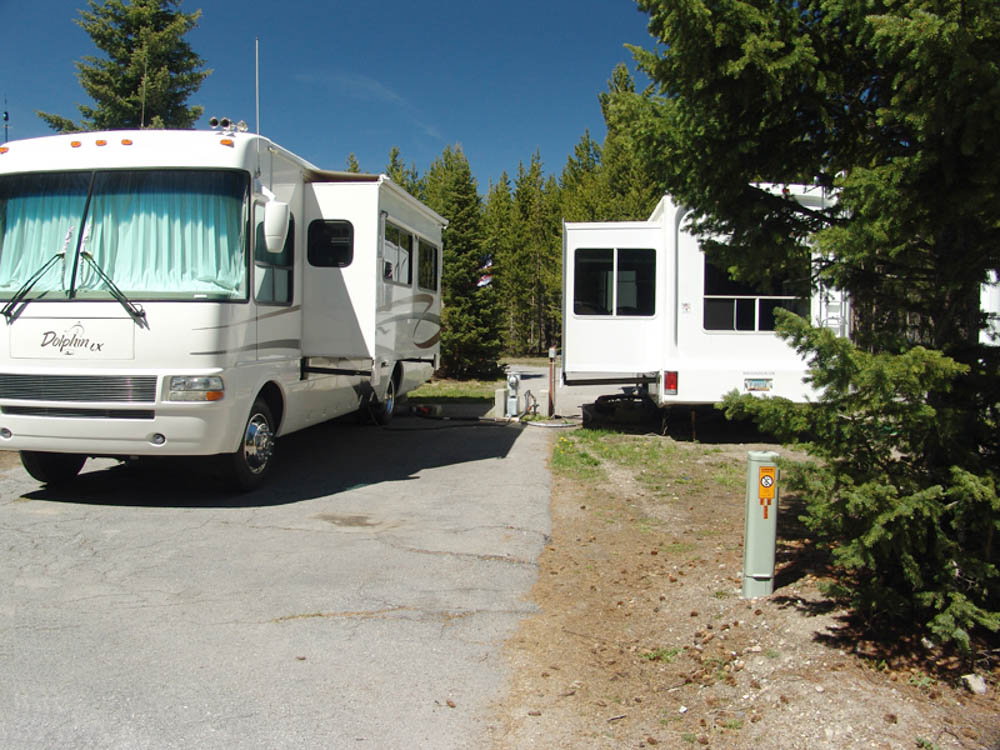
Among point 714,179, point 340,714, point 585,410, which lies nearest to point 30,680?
point 340,714

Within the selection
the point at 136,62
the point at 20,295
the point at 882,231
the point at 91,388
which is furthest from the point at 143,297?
the point at 136,62

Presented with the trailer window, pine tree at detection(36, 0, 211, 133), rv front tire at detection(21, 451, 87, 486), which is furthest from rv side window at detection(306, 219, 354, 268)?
pine tree at detection(36, 0, 211, 133)

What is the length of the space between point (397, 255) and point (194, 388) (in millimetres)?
3976

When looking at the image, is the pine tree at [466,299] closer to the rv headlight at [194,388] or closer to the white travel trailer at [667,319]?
the white travel trailer at [667,319]

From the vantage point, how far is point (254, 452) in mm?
7633

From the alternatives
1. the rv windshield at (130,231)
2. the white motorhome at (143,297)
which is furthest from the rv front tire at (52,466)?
the rv windshield at (130,231)

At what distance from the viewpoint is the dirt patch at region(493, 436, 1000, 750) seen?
337 cm

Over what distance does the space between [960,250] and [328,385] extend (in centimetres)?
659

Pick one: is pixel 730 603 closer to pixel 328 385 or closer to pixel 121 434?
pixel 121 434

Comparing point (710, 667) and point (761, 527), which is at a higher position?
point (761, 527)

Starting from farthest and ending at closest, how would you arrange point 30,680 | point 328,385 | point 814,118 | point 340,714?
point 328,385 < point 814,118 < point 30,680 < point 340,714

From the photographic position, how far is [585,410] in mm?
13883

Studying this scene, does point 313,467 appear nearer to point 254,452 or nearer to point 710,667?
point 254,452

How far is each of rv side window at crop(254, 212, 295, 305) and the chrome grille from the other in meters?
1.24
